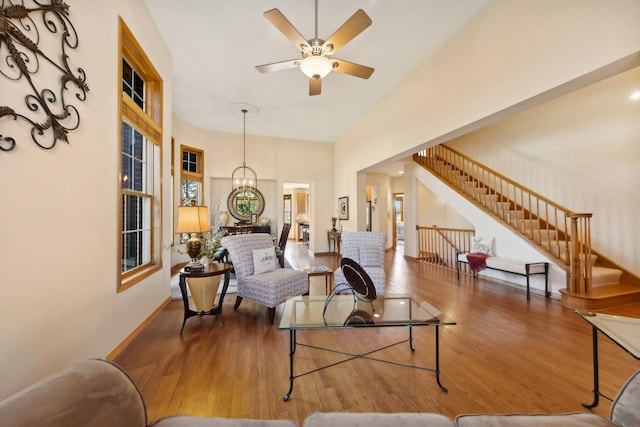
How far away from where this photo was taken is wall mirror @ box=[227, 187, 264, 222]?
711 cm

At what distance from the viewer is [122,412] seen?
893 mm

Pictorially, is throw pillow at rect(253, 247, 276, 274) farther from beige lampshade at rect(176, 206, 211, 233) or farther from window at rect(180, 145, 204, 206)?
window at rect(180, 145, 204, 206)

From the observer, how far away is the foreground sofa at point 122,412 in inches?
29.9

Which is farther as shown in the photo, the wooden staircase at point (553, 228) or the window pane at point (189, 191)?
the window pane at point (189, 191)

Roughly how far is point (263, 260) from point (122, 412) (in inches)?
96.1

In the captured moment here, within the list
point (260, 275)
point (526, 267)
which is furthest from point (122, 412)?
point (526, 267)

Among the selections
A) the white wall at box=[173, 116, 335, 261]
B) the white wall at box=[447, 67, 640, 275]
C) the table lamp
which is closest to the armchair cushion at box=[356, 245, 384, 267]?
the table lamp

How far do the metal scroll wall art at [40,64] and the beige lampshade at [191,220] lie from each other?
4.21ft

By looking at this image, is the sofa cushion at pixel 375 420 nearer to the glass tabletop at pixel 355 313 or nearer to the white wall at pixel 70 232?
the glass tabletop at pixel 355 313

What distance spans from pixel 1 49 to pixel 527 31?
13.4ft

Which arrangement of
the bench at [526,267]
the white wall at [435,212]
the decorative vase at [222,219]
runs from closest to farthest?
the bench at [526,267], the decorative vase at [222,219], the white wall at [435,212]

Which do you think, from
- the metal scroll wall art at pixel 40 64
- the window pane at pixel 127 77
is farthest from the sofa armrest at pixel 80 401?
the window pane at pixel 127 77

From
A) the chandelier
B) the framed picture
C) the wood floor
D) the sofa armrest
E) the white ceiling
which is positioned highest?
the white ceiling

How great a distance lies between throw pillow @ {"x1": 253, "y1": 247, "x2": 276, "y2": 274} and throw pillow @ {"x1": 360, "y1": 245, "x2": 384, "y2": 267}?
4.41 feet
